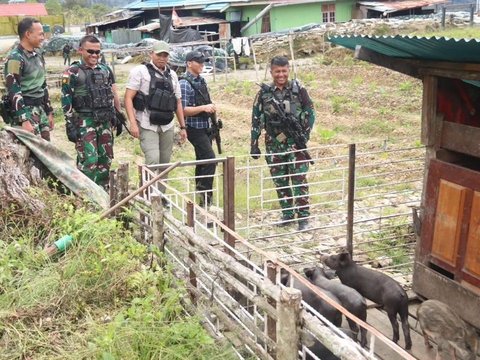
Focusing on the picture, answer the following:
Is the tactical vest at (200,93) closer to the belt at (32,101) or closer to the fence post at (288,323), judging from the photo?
the belt at (32,101)

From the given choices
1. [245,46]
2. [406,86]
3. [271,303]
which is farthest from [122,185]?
[245,46]

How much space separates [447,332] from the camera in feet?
13.4

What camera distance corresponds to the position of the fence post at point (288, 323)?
2.86 metres

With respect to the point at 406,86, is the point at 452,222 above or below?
above

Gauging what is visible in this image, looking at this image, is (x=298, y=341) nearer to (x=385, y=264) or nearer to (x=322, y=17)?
(x=385, y=264)

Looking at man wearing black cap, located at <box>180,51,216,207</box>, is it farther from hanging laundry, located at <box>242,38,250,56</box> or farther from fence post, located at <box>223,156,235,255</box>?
hanging laundry, located at <box>242,38,250,56</box>

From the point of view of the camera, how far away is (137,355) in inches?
137

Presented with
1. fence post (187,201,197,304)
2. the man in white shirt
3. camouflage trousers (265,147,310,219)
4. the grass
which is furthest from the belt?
fence post (187,201,197,304)

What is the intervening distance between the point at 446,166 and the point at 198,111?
3.03m

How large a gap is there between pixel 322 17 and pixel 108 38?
14.1 metres

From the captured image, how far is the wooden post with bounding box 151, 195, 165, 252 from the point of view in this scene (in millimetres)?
4484

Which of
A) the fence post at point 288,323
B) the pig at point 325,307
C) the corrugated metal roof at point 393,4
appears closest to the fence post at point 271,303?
the fence post at point 288,323

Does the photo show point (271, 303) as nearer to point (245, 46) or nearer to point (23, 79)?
point (23, 79)

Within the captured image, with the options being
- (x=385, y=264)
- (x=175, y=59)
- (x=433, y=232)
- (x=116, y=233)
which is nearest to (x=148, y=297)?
A: (x=116, y=233)
